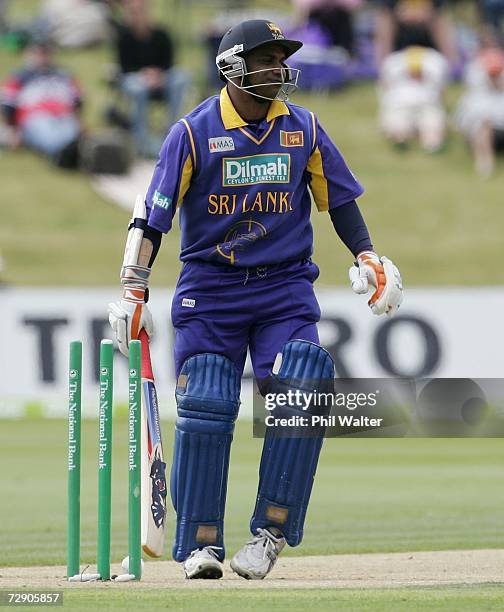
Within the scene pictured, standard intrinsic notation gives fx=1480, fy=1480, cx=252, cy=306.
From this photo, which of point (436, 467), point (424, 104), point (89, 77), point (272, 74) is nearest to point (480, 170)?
point (424, 104)

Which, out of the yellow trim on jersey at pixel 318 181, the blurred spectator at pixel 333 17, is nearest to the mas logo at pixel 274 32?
the yellow trim on jersey at pixel 318 181

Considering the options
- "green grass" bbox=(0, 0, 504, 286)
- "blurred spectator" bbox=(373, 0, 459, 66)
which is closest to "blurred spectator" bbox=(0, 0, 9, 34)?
"green grass" bbox=(0, 0, 504, 286)

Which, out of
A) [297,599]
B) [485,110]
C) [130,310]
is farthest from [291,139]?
[485,110]

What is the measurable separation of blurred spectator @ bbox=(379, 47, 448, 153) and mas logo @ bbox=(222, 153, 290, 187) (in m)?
13.8

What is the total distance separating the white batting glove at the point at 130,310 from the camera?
586cm

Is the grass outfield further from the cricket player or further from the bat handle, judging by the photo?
the bat handle

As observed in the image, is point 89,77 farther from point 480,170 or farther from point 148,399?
point 148,399

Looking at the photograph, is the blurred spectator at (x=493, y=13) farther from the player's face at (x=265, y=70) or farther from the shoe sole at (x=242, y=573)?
the shoe sole at (x=242, y=573)

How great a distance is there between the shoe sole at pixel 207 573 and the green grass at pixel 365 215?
1153 cm

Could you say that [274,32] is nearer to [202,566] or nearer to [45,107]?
[202,566]

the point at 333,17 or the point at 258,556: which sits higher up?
the point at 333,17

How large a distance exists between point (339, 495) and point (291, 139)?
13.0 ft

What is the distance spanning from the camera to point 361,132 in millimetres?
20484

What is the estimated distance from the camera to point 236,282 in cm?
596
